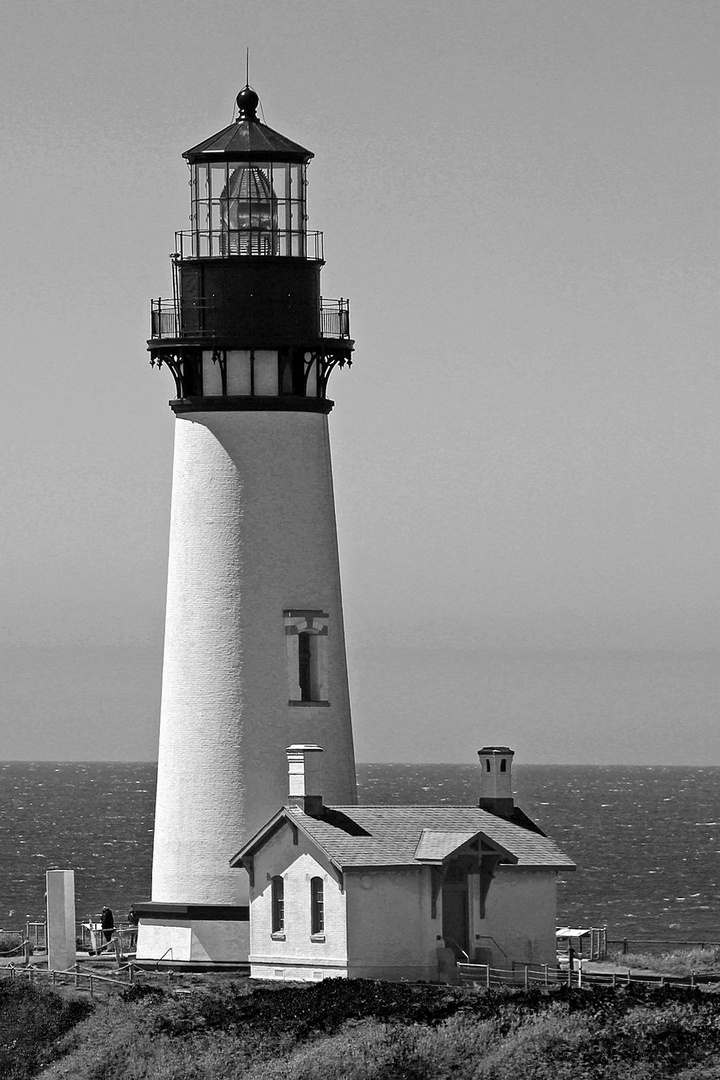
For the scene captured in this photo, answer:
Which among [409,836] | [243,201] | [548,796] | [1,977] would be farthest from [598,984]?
[548,796]

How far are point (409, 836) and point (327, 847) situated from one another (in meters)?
1.74

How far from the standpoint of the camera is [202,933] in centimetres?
3675

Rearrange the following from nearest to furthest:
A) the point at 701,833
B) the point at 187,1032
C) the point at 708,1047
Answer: the point at 708,1047 → the point at 187,1032 → the point at 701,833

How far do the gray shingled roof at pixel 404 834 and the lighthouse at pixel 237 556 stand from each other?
133 centimetres

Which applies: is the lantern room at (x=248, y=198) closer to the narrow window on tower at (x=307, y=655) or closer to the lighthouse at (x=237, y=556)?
the lighthouse at (x=237, y=556)

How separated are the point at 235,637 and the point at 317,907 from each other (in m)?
4.71

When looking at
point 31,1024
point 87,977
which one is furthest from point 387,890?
point 31,1024

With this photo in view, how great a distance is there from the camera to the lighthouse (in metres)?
36.8

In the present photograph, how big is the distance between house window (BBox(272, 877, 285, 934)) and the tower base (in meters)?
0.91

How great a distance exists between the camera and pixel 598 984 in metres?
35.1

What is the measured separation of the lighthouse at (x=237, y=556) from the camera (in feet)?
121

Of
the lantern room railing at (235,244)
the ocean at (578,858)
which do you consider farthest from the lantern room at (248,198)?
the ocean at (578,858)

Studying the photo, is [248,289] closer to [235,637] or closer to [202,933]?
[235,637]

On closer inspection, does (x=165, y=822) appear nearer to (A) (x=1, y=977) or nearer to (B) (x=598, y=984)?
(A) (x=1, y=977)
